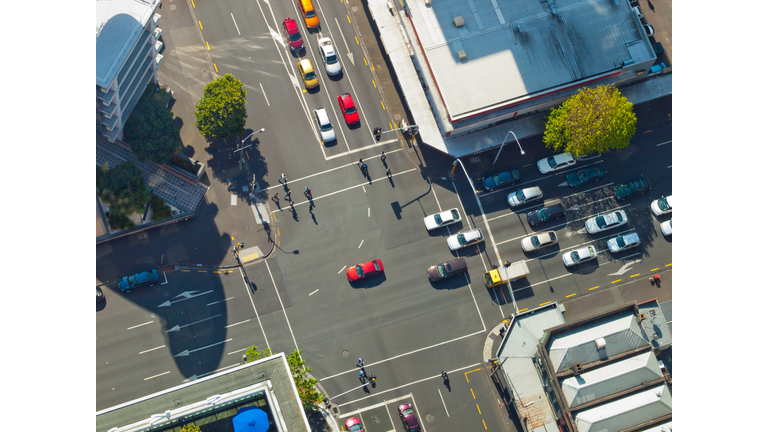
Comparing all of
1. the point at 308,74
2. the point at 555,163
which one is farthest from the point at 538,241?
the point at 308,74

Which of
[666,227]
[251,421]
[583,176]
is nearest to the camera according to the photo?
[251,421]

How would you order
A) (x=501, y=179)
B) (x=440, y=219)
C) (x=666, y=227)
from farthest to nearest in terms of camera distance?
(x=501, y=179)
(x=666, y=227)
(x=440, y=219)

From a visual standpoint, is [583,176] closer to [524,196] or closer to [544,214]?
[544,214]

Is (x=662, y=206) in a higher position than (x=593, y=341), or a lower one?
higher

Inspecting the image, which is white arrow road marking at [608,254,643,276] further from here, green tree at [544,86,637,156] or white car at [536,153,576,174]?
green tree at [544,86,637,156]

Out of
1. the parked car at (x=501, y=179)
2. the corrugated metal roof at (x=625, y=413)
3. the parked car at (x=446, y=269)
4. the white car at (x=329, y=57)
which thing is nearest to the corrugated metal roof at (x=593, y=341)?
the corrugated metal roof at (x=625, y=413)

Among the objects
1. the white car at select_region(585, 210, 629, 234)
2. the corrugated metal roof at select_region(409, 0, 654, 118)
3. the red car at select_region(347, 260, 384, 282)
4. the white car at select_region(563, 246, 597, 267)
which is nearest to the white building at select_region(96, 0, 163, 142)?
the corrugated metal roof at select_region(409, 0, 654, 118)

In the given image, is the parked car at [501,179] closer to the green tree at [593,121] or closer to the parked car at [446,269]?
the green tree at [593,121]
